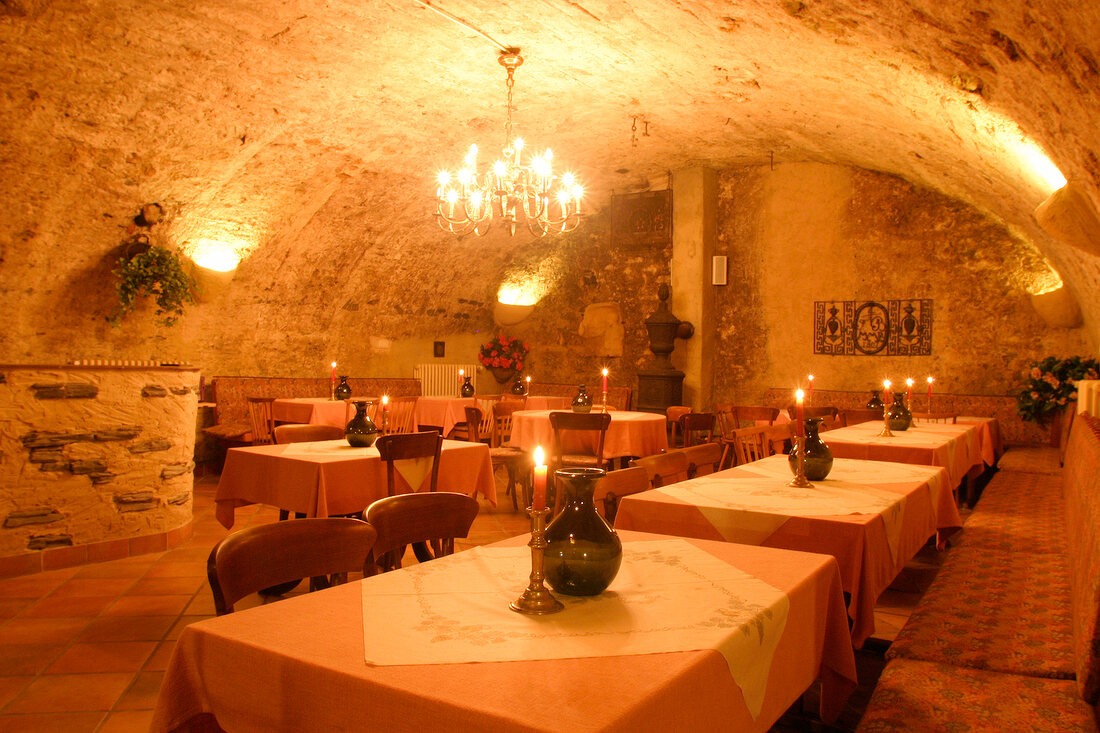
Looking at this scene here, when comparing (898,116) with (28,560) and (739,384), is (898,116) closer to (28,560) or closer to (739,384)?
(739,384)

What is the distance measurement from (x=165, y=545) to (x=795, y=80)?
17.2ft

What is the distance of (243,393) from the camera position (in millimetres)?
8141

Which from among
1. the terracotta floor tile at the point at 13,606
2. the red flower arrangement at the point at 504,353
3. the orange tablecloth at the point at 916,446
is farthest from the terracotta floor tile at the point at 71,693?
the red flower arrangement at the point at 504,353

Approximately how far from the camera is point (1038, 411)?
7027 millimetres

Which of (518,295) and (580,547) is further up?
(518,295)

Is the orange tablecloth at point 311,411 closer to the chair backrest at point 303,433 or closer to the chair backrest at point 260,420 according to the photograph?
the chair backrest at point 260,420

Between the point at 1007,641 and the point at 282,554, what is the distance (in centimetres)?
204

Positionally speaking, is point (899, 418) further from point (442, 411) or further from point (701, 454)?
point (442, 411)

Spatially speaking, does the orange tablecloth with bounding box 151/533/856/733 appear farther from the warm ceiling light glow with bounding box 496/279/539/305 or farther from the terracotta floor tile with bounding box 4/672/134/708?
the warm ceiling light glow with bounding box 496/279/539/305

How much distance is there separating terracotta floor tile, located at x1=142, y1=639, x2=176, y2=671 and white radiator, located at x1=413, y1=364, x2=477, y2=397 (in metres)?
7.20

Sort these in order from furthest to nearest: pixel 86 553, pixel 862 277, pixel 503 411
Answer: pixel 862 277 → pixel 503 411 → pixel 86 553

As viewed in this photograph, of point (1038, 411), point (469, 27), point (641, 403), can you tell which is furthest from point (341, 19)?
point (1038, 411)

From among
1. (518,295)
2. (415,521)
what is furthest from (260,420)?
(415,521)

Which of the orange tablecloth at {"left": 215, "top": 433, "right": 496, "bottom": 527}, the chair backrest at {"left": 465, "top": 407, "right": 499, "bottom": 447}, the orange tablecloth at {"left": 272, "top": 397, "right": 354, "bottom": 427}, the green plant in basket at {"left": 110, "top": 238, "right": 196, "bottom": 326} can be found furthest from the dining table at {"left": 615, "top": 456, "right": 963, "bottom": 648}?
the green plant in basket at {"left": 110, "top": 238, "right": 196, "bottom": 326}
